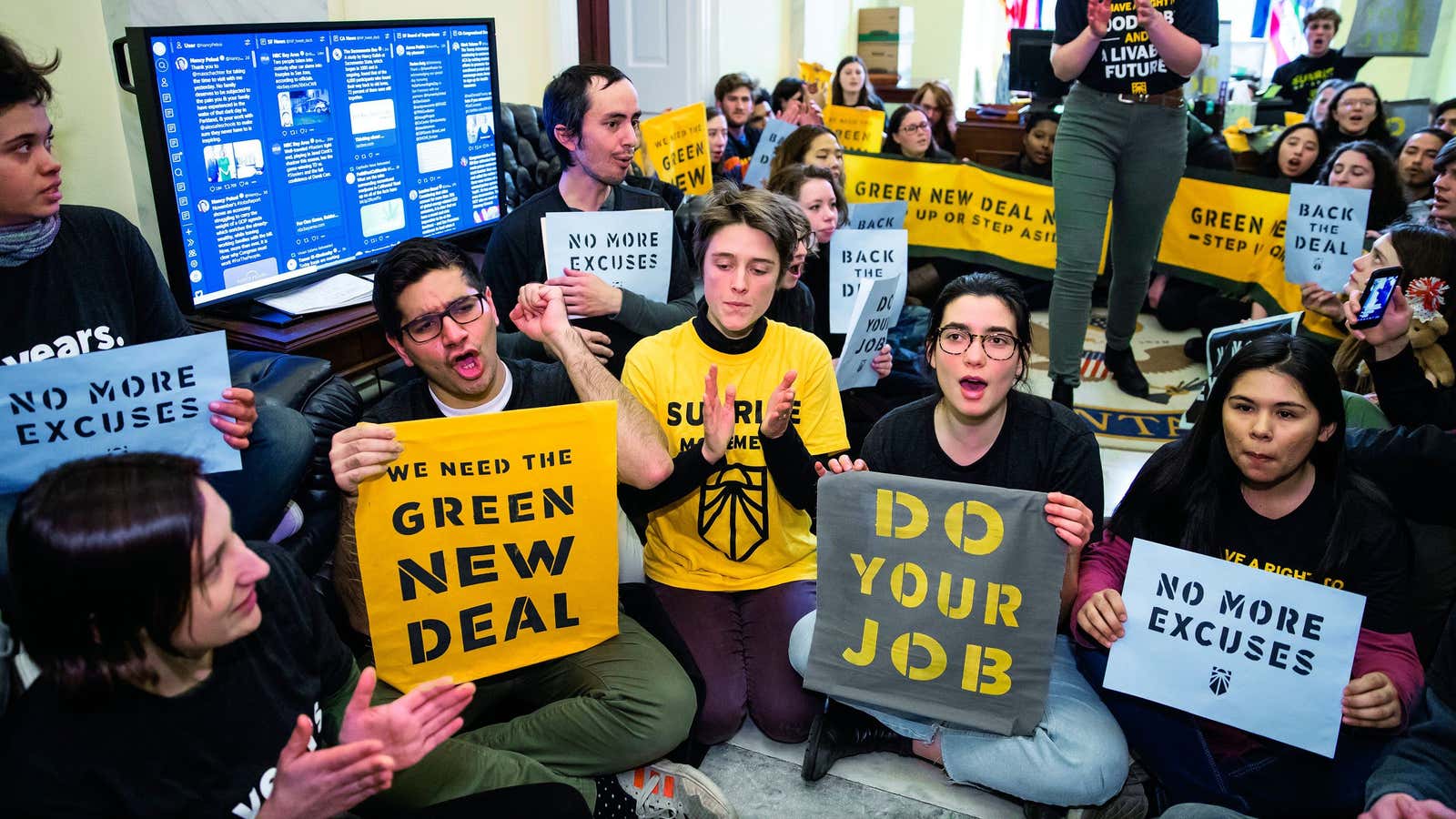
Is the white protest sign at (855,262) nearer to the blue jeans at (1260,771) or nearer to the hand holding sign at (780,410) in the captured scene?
the hand holding sign at (780,410)

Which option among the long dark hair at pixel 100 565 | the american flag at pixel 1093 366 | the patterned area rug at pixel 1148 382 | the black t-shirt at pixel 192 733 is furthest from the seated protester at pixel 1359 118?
the long dark hair at pixel 100 565

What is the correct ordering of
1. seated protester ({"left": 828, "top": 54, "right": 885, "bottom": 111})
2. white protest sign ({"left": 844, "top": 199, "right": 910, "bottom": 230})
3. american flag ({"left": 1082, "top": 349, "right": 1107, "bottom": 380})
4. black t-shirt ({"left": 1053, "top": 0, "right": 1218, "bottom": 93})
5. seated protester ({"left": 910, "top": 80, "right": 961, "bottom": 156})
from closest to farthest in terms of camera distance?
1. black t-shirt ({"left": 1053, "top": 0, "right": 1218, "bottom": 93})
2. white protest sign ({"left": 844, "top": 199, "right": 910, "bottom": 230})
3. american flag ({"left": 1082, "top": 349, "right": 1107, "bottom": 380})
4. seated protester ({"left": 910, "top": 80, "right": 961, "bottom": 156})
5. seated protester ({"left": 828, "top": 54, "right": 885, "bottom": 111})

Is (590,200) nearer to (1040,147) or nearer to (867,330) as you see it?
(867,330)

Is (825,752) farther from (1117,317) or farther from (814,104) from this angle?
(814,104)

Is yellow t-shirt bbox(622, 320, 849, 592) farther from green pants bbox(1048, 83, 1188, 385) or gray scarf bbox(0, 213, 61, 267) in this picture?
green pants bbox(1048, 83, 1188, 385)

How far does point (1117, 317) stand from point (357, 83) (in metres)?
3.13

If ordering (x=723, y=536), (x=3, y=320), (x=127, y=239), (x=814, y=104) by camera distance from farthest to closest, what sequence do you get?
1. (x=814, y=104)
2. (x=723, y=536)
3. (x=127, y=239)
4. (x=3, y=320)

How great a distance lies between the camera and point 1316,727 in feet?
6.04

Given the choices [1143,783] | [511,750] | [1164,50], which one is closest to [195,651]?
[511,750]

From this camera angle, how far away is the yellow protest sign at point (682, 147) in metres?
4.46

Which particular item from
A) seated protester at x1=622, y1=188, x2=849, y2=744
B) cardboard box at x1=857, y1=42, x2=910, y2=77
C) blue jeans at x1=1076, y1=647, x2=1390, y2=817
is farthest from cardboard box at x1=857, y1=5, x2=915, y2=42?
blue jeans at x1=1076, y1=647, x2=1390, y2=817

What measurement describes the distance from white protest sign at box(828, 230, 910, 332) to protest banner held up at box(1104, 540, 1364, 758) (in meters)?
1.72

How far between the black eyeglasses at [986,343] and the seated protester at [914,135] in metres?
3.71

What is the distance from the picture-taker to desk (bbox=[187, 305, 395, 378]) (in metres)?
2.93
